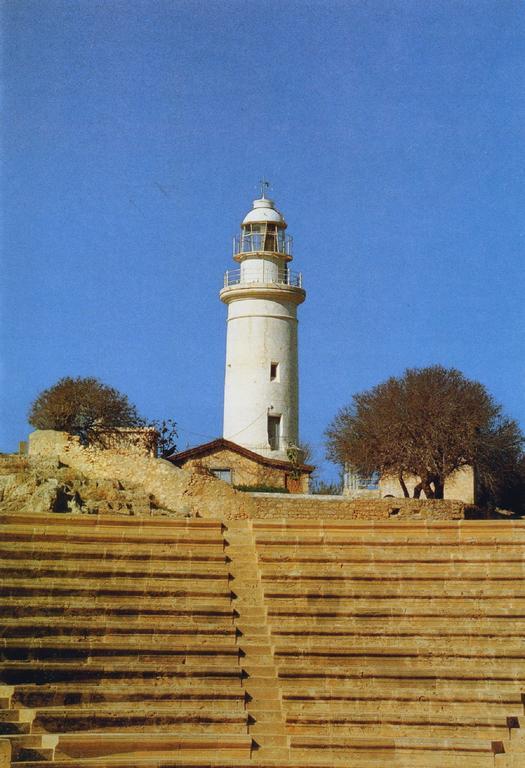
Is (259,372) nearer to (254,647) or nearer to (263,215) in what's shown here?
(263,215)

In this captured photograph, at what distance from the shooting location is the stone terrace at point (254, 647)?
14.6 m

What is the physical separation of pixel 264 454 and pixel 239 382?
224 centimetres

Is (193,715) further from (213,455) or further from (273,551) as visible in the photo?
(213,455)

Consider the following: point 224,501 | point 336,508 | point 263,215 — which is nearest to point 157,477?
point 224,501

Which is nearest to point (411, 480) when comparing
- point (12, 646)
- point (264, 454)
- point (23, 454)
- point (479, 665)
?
point (264, 454)

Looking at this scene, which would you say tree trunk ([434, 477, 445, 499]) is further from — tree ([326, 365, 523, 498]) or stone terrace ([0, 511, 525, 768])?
stone terrace ([0, 511, 525, 768])

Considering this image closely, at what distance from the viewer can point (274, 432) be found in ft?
111

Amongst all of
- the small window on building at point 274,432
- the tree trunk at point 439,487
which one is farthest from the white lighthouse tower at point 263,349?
the tree trunk at point 439,487

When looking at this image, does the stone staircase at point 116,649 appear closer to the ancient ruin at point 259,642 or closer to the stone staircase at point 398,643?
the ancient ruin at point 259,642

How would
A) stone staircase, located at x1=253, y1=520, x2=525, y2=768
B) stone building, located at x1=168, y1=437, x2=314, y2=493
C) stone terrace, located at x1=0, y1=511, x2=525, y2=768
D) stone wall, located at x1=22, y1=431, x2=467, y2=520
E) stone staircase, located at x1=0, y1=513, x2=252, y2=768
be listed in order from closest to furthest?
stone staircase, located at x1=0, y1=513, x2=252, y2=768, stone terrace, located at x1=0, y1=511, x2=525, y2=768, stone staircase, located at x1=253, y1=520, x2=525, y2=768, stone wall, located at x1=22, y1=431, x2=467, y2=520, stone building, located at x1=168, y1=437, x2=314, y2=493

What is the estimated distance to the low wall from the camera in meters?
23.6

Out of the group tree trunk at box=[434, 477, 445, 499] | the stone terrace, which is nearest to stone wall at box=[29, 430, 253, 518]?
the stone terrace

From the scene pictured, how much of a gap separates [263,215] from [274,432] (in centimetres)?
616

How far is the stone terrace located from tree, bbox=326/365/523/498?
33.8 ft
